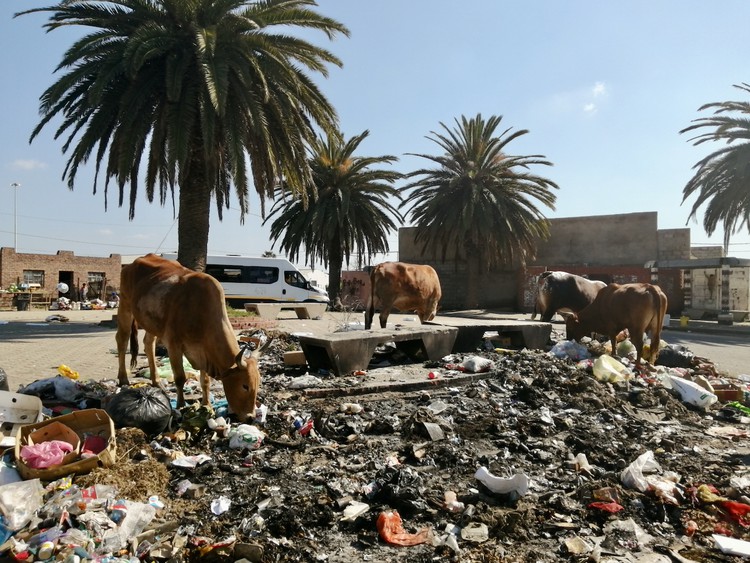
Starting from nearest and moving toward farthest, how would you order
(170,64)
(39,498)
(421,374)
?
(39,498) < (421,374) < (170,64)

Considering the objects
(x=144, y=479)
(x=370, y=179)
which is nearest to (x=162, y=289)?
(x=144, y=479)

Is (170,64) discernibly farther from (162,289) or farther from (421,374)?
(421,374)

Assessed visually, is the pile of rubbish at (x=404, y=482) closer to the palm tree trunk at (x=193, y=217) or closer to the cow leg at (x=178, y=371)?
the cow leg at (x=178, y=371)

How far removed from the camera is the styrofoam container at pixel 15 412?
466cm

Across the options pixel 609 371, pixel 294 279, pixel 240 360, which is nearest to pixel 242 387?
pixel 240 360

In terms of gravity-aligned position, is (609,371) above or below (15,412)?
above

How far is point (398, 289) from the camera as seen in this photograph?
11883mm

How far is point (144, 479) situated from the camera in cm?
412

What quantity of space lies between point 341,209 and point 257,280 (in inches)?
206

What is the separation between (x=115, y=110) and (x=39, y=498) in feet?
41.3

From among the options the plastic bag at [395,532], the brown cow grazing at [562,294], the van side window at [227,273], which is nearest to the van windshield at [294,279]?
the van side window at [227,273]

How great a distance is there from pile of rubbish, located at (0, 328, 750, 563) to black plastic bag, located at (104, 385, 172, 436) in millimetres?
18

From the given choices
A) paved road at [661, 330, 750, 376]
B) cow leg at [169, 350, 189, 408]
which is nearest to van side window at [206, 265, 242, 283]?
paved road at [661, 330, 750, 376]

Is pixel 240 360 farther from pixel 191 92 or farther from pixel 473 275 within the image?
pixel 473 275
